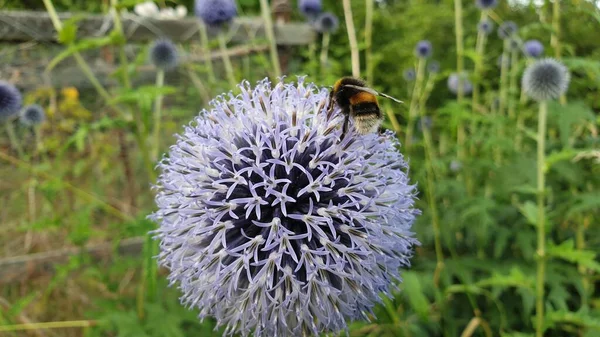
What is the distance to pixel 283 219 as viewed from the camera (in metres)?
1.37

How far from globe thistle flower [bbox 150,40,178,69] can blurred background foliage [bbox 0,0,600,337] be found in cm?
12

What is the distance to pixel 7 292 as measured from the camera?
12.3ft

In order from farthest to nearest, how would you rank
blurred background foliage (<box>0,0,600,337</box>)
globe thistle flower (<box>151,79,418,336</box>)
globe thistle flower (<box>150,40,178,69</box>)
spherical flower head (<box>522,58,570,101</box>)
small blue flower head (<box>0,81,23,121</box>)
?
globe thistle flower (<box>150,40,178,69</box>) < small blue flower head (<box>0,81,23,121</box>) < spherical flower head (<box>522,58,570,101</box>) < blurred background foliage (<box>0,0,600,337</box>) < globe thistle flower (<box>151,79,418,336</box>)

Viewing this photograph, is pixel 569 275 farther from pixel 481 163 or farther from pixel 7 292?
pixel 7 292

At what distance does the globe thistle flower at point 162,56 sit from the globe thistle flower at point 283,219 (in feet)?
5.56

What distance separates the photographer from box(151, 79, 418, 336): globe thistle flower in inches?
51.8

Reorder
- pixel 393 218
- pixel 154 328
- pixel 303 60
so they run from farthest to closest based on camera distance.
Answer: pixel 303 60 → pixel 154 328 → pixel 393 218

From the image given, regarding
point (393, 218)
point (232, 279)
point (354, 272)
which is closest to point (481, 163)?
point (393, 218)

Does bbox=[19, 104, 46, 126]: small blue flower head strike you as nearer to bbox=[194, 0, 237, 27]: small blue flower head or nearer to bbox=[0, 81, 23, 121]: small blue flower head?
bbox=[0, 81, 23, 121]: small blue flower head

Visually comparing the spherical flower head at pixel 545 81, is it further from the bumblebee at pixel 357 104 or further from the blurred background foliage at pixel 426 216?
the bumblebee at pixel 357 104

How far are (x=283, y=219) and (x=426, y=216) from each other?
1719mm

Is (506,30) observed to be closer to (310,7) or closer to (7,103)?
(310,7)

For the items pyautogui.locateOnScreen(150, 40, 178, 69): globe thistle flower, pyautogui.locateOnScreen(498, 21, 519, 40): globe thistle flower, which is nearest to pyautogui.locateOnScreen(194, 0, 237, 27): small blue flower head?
pyautogui.locateOnScreen(150, 40, 178, 69): globe thistle flower

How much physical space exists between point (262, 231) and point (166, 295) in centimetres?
150
